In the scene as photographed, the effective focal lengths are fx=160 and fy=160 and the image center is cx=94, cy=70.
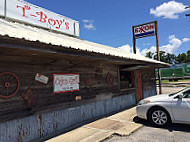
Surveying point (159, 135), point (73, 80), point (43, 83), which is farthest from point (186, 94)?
point (43, 83)

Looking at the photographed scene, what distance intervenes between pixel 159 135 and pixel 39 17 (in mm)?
7162

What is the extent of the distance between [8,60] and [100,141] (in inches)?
137

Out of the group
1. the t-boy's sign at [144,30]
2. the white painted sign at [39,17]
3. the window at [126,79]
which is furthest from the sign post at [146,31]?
the white painted sign at [39,17]

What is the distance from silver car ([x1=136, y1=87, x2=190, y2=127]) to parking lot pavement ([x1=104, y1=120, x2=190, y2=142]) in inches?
11.6

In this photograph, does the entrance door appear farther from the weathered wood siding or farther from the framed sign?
the framed sign

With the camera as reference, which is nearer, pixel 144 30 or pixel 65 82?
pixel 65 82

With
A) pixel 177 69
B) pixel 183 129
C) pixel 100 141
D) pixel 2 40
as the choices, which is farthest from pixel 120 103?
pixel 177 69

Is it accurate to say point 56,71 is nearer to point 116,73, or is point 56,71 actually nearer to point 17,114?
point 17,114

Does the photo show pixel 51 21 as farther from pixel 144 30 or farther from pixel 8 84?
pixel 144 30

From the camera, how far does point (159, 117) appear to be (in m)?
5.69

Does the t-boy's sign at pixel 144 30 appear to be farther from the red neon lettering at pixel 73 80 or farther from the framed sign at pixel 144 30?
the red neon lettering at pixel 73 80

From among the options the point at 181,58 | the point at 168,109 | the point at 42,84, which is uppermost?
the point at 181,58

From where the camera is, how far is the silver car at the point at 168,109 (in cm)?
525

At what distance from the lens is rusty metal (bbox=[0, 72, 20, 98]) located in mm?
4309
